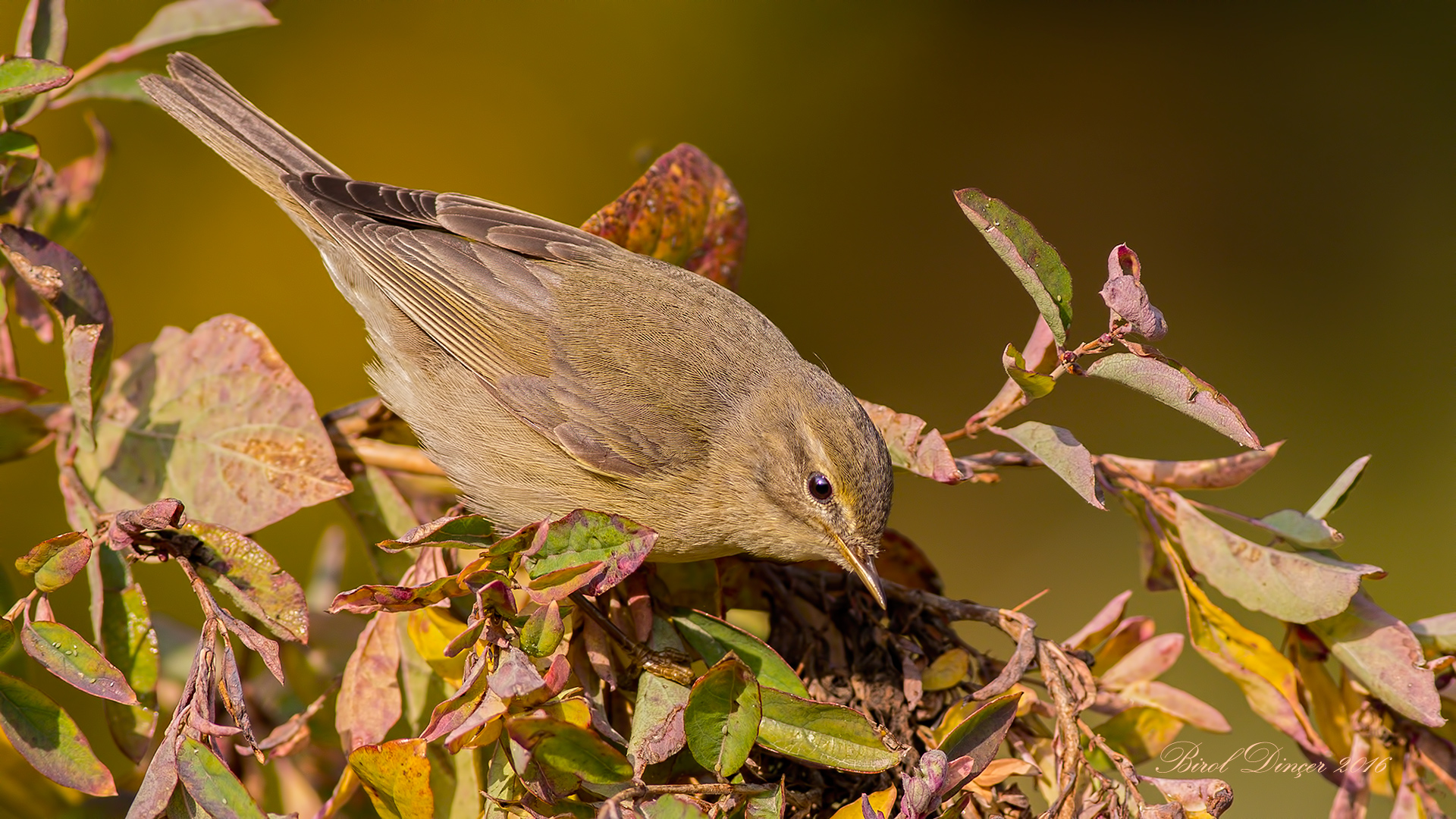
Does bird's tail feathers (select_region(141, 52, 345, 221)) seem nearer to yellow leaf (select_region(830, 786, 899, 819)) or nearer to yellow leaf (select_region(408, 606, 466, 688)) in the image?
yellow leaf (select_region(408, 606, 466, 688))

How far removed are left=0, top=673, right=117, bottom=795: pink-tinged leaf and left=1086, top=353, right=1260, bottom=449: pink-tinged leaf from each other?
5.84ft

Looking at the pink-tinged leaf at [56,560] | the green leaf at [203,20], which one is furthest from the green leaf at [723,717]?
the green leaf at [203,20]

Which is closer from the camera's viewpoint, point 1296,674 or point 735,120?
point 1296,674

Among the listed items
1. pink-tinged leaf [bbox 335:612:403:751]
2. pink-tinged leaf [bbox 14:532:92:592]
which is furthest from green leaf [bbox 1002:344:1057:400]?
pink-tinged leaf [bbox 14:532:92:592]

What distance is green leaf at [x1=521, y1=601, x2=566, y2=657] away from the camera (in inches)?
64.4

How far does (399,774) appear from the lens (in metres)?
1.62

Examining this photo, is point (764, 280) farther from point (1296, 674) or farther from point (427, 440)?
point (1296, 674)

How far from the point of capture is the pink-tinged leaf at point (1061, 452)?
183 cm

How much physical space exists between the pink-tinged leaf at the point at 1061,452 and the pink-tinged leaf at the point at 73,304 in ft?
5.92

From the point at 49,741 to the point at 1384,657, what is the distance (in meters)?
2.43

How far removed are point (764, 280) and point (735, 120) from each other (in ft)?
2.87

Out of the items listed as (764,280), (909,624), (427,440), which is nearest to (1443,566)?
(764,280)

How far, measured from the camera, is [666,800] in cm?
154

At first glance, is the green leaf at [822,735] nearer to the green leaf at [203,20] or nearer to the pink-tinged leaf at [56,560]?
the pink-tinged leaf at [56,560]
